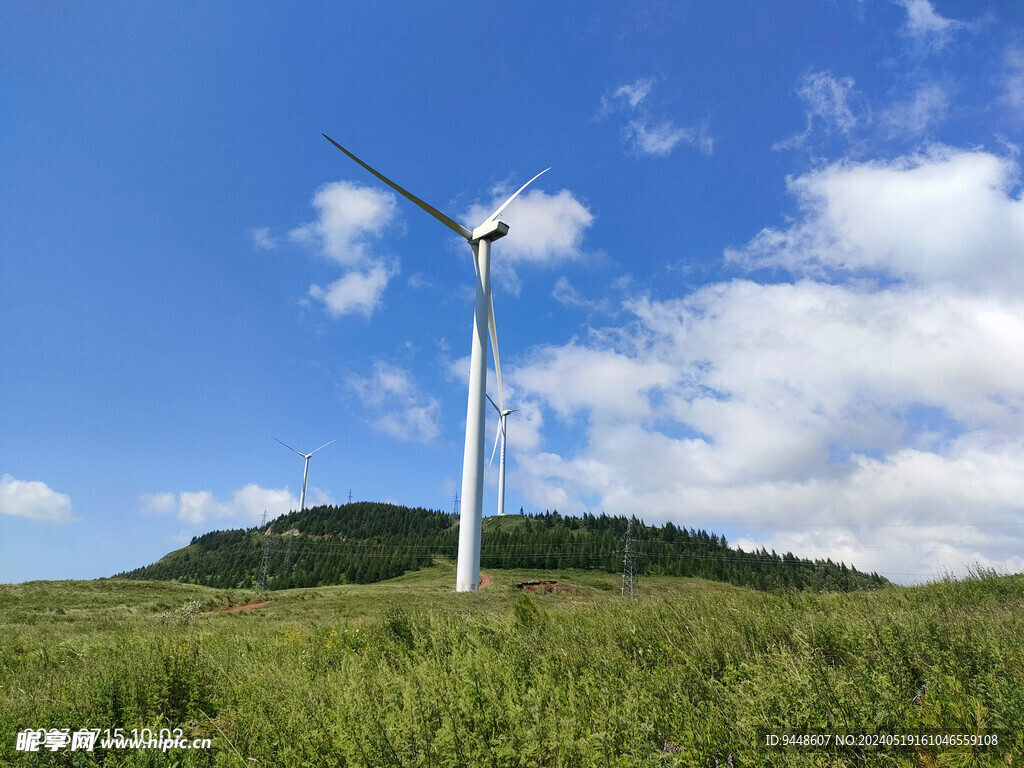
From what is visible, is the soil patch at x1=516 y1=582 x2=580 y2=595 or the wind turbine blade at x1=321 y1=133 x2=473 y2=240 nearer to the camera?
the wind turbine blade at x1=321 y1=133 x2=473 y2=240

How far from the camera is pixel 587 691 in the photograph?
6.70m

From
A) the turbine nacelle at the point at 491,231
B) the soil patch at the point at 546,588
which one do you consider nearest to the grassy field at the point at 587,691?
the turbine nacelle at the point at 491,231

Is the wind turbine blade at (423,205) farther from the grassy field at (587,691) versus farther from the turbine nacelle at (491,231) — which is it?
the grassy field at (587,691)

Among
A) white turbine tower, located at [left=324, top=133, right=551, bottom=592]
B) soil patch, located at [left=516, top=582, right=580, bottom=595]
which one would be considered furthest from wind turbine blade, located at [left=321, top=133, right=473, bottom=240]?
soil patch, located at [left=516, top=582, right=580, bottom=595]

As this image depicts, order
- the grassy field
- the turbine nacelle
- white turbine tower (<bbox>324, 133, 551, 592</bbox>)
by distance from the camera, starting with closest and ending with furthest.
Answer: the grassy field, white turbine tower (<bbox>324, 133, 551, 592</bbox>), the turbine nacelle

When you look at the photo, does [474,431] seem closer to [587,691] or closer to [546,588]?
[546,588]

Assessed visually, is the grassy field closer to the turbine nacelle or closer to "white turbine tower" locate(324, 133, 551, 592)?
"white turbine tower" locate(324, 133, 551, 592)

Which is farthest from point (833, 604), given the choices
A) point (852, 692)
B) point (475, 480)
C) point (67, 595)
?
point (67, 595)

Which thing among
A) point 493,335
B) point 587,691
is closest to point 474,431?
point 493,335

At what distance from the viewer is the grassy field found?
5.33 metres

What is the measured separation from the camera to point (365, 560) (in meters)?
159

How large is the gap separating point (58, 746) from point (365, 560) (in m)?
162

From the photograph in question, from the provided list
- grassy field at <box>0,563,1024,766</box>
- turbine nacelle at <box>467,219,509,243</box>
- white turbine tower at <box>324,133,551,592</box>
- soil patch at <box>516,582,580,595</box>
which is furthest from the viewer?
soil patch at <box>516,582,580,595</box>

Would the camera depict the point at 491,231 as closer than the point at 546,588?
Yes
